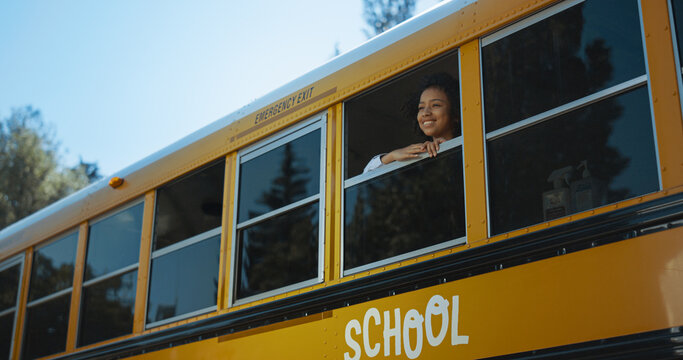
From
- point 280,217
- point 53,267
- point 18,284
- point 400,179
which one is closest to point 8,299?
point 18,284

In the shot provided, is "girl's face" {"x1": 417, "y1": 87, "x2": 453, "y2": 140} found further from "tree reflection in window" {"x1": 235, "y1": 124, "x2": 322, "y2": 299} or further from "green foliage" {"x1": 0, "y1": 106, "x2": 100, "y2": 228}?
"green foliage" {"x1": 0, "y1": 106, "x2": 100, "y2": 228}

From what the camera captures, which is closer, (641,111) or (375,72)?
(641,111)

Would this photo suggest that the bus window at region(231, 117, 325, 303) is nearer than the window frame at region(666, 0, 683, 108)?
No

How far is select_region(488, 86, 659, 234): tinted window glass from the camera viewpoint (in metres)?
2.39

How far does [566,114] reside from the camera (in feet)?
8.56

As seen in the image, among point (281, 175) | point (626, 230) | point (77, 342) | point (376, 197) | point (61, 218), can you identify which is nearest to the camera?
point (626, 230)

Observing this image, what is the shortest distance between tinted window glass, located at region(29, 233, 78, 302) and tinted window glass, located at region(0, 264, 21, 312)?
25 centimetres

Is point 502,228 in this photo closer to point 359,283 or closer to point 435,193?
point 435,193

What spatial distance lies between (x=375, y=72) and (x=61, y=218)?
9.47ft

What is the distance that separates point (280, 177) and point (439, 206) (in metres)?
1.03

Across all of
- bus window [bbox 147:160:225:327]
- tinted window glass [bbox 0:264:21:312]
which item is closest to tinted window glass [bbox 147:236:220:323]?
bus window [bbox 147:160:225:327]

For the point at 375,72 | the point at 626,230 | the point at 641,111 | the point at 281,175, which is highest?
the point at 375,72

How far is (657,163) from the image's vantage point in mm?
2314

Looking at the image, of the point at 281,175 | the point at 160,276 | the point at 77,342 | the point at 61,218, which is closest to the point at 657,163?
the point at 281,175
